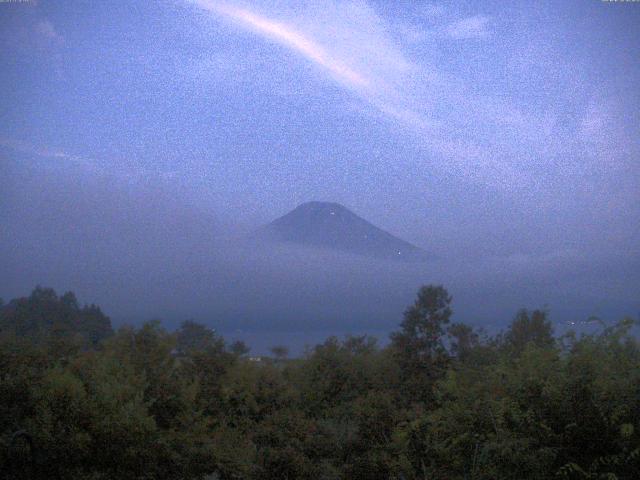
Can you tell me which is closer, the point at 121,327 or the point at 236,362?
the point at 121,327

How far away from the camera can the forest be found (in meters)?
5.25

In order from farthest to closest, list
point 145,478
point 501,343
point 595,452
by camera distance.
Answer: point 501,343 → point 145,478 → point 595,452

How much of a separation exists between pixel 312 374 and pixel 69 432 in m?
8.22

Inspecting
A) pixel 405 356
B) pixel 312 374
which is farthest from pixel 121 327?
pixel 405 356

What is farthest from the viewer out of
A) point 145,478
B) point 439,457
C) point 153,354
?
point 153,354

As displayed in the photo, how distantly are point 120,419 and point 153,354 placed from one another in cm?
336

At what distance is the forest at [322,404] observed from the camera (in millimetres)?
5246

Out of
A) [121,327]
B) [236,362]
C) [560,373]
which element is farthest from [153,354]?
[560,373]

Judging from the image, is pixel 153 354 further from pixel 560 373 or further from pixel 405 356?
pixel 560 373

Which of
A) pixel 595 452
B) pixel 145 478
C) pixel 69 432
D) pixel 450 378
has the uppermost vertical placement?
pixel 450 378

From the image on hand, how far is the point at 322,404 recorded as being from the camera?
14.1 metres

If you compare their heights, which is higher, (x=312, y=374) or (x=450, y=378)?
(x=450, y=378)

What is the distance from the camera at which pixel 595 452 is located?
17.0 ft

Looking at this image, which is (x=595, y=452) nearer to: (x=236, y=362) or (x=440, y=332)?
(x=440, y=332)
